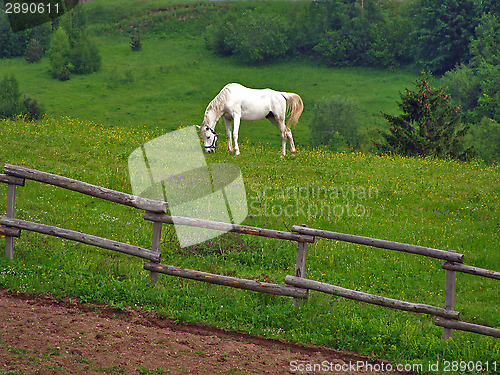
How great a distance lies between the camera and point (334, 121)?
64312 mm

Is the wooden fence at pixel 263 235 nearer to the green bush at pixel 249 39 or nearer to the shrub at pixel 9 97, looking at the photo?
the shrub at pixel 9 97

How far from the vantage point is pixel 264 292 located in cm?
877

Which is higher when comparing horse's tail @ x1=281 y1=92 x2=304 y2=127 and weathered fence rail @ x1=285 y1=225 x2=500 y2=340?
horse's tail @ x1=281 y1=92 x2=304 y2=127

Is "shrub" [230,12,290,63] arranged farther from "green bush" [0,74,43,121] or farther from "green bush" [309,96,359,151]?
"green bush" [0,74,43,121]

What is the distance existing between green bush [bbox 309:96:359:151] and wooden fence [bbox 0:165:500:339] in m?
54.9

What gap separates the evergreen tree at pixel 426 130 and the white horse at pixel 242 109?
8.97 metres

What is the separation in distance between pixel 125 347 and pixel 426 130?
91.3 feet

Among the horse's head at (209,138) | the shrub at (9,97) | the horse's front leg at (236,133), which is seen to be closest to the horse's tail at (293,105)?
the horse's front leg at (236,133)

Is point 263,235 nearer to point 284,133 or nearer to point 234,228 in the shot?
point 234,228

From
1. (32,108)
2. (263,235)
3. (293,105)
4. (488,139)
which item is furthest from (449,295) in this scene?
(32,108)

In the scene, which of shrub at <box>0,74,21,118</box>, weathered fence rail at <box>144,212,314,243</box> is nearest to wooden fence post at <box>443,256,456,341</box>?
weathered fence rail at <box>144,212,314,243</box>

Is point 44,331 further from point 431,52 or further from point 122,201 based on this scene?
point 431,52

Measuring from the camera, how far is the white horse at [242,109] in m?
22.1

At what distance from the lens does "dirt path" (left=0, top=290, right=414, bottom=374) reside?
6383 millimetres
